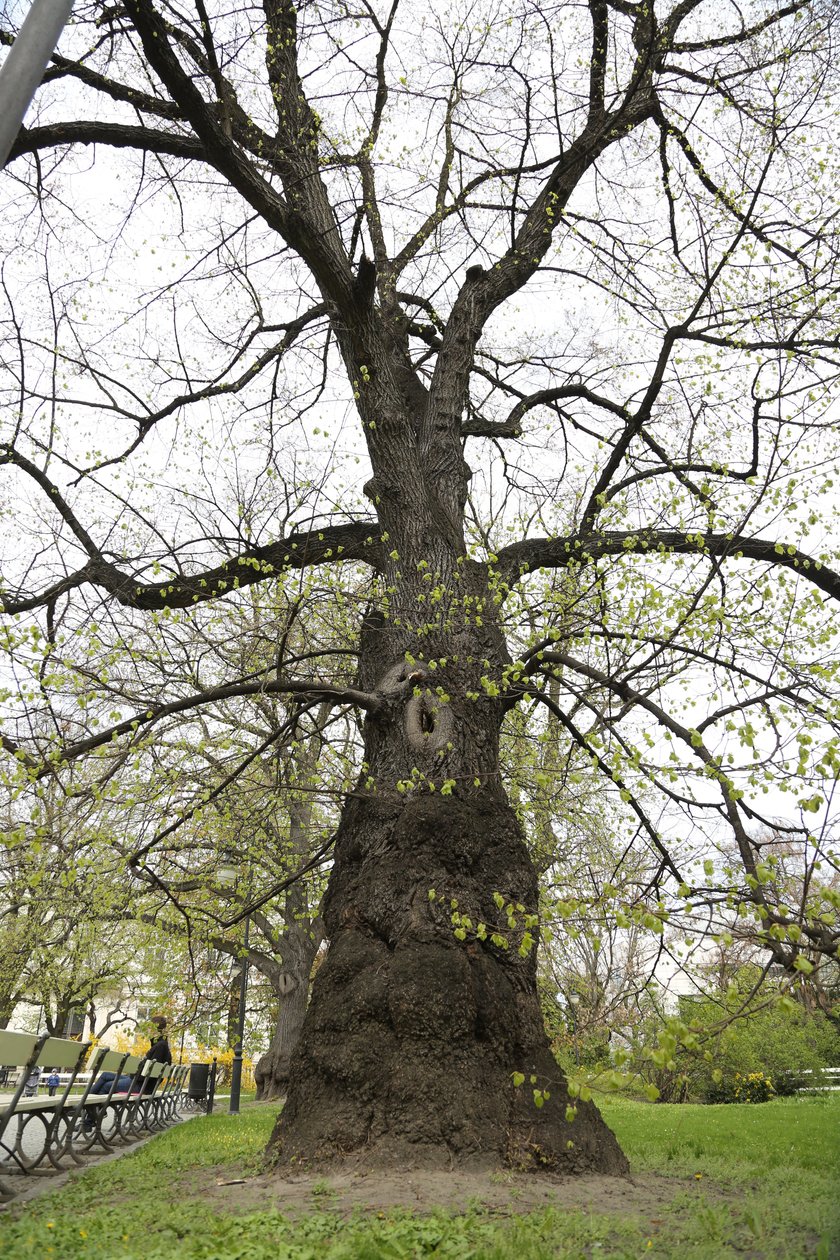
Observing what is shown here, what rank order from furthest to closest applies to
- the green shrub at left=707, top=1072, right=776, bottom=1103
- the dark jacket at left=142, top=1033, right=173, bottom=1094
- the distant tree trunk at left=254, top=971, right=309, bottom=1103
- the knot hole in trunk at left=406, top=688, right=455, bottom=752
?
the distant tree trunk at left=254, top=971, right=309, bottom=1103 → the green shrub at left=707, top=1072, right=776, bottom=1103 → the dark jacket at left=142, top=1033, right=173, bottom=1094 → the knot hole in trunk at left=406, top=688, right=455, bottom=752

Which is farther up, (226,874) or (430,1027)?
(226,874)

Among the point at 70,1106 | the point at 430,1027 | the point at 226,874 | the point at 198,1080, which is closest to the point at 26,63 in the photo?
the point at 430,1027

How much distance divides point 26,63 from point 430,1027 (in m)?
4.74

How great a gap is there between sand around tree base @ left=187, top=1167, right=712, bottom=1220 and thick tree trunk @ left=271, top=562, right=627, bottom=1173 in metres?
0.19

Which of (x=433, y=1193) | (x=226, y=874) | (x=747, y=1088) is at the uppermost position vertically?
(x=226, y=874)

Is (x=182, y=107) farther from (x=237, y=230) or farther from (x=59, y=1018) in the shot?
(x=59, y=1018)

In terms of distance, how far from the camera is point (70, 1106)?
7422mm

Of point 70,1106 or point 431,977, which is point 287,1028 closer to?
point 70,1106

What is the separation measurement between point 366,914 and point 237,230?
616 centimetres

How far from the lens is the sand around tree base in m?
3.73

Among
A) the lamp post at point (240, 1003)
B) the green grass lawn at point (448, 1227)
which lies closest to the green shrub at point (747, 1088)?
the lamp post at point (240, 1003)

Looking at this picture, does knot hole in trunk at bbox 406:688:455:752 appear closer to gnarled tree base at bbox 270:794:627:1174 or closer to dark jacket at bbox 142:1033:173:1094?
gnarled tree base at bbox 270:794:627:1174

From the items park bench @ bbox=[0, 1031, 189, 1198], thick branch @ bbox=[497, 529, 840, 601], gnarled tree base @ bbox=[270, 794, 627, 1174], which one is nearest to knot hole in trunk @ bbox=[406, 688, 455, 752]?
gnarled tree base @ bbox=[270, 794, 627, 1174]

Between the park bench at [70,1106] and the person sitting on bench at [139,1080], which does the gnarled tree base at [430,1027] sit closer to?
the park bench at [70,1106]
